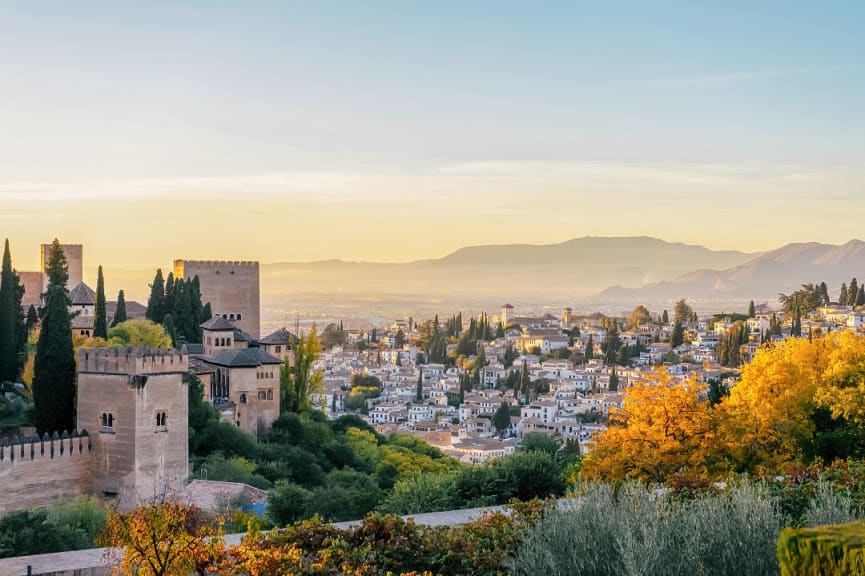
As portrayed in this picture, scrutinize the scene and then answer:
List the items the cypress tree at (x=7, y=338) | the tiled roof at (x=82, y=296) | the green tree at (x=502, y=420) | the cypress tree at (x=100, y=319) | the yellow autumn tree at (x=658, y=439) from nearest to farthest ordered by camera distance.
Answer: the yellow autumn tree at (x=658, y=439)
the cypress tree at (x=100, y=319)
the cypress tree at (x=7, y=338)
the tiled roof at (x=82, y=296)
the green tree at (x=502, y=420)

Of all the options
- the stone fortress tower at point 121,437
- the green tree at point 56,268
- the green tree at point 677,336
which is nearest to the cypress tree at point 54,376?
the stone fortress tower at point 121,437

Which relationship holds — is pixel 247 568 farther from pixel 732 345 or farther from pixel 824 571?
pixel 732 345

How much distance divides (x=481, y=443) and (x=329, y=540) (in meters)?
53.5

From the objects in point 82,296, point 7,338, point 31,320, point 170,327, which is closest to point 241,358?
point 170,327

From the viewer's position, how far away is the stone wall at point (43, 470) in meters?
16.2

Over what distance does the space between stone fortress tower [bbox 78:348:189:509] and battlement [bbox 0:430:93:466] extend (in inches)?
9.2

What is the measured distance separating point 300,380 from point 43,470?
11.5m

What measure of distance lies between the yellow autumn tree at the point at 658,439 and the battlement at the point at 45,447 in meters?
9.45

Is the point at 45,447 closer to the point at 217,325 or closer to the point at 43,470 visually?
the point at 43,470

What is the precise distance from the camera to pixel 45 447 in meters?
17.0

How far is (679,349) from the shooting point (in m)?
90.1

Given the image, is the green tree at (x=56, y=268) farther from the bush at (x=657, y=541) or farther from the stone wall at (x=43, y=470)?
the bush at (x=657, y=541)

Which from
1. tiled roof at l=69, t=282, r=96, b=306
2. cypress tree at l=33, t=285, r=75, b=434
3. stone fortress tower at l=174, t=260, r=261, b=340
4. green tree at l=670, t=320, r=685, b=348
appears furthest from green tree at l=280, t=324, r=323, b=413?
green tree at l=670, t=320, r=685, b=348

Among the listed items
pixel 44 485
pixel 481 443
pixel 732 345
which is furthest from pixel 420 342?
pixel 44 485
